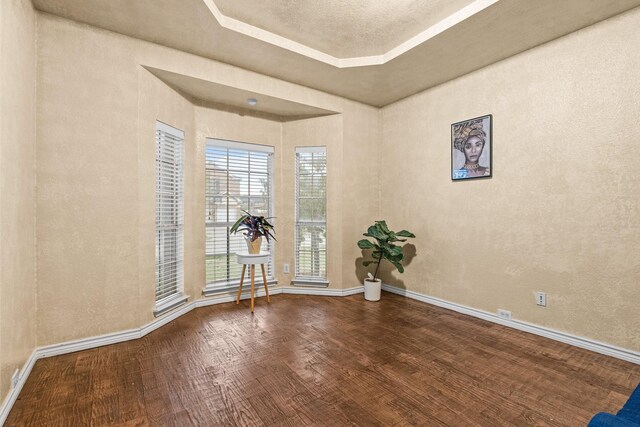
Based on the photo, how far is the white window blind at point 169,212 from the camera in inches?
126

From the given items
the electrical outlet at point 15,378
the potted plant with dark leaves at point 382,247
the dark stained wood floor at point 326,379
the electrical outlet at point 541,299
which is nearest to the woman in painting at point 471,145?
the potted plant with dark leaves at point 382,247

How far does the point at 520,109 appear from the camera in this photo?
10.1 ft

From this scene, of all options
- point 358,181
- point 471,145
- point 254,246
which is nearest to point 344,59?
point 358,181

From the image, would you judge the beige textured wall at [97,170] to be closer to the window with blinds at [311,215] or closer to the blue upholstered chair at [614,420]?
the window with blinds at [311,215]

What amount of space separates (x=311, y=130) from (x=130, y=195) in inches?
98.5

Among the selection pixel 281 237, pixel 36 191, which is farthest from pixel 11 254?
pixel 281 237

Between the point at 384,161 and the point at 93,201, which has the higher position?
the point at 384,161

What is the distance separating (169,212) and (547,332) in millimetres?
4141

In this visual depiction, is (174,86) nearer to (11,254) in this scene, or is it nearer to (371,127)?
(11,254)

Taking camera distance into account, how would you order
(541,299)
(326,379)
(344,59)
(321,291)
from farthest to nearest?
(321,291) < (344,59) < (541,299) < (326,379)

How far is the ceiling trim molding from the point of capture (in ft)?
8.38

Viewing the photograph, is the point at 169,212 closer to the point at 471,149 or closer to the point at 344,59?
the point at 344,59

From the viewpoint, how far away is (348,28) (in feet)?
9.68

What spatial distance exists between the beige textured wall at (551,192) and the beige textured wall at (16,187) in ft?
13.3
